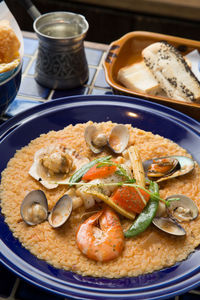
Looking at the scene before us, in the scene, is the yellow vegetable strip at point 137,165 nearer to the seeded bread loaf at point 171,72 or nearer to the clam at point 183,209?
the clam at point 183,209

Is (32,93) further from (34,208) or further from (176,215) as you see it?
(176,215)

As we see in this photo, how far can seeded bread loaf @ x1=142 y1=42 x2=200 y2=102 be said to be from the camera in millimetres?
2597

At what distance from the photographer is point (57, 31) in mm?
2771

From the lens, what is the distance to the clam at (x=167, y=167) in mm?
2031

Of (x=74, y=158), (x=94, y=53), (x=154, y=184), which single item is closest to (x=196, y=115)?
(x=154, y=184)

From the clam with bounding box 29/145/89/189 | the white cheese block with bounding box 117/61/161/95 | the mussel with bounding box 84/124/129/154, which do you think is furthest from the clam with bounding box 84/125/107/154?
the white cheese block with bounding box 117/61/161/95

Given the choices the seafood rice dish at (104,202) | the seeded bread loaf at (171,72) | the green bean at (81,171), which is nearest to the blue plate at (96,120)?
the seafood rice dish at (104,202)

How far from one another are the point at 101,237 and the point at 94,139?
0.72 meters

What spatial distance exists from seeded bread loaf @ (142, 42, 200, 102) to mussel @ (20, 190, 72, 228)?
1.31m

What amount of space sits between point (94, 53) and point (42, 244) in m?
2.05

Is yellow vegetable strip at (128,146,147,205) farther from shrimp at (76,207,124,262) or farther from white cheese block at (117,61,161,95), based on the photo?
white cheese block at (117,61,161,95)

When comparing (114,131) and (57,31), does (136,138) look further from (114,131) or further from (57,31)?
(57,31)

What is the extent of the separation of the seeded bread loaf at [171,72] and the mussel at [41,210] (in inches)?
51.5

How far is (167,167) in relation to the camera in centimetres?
205
